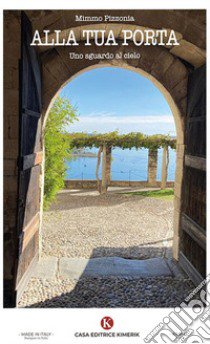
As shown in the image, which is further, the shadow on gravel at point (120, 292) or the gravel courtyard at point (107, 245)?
the gravel courtyard at point (107, 245)

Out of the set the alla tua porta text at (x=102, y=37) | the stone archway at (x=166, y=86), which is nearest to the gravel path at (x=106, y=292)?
the stone archway at (x=166, y=86)

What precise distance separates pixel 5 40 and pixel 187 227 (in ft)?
10.6

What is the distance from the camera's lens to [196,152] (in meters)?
3.96

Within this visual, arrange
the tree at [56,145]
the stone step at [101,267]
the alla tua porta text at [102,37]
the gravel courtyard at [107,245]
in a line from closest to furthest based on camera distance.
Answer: the alla tua porta text at [102,37] < the gravel courtyard at [107,245] < the stone step at [101,267] < the tree at [56,145]

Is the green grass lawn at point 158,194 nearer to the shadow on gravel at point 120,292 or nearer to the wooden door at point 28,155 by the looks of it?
the shadow on gravel at point 120,292

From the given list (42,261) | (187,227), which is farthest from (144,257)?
(42,261)

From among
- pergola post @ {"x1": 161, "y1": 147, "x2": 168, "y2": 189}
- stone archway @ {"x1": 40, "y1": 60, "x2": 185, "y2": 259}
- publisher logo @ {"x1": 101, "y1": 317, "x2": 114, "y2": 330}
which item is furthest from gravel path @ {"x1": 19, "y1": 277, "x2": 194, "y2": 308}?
pergola post @ {"x1": 161, "y1": 147, "x2": 168, "y2": 189}

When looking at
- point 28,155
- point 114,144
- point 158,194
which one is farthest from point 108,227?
point 114,144

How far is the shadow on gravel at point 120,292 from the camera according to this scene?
360 centimetres

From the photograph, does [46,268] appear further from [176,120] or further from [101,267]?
[176,120]

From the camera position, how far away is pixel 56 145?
562cm

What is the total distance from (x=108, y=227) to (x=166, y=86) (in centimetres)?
427

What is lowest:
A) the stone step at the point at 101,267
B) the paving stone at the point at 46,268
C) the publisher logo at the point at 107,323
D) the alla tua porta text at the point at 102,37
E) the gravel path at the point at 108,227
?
the gravel path at the point at 108,227

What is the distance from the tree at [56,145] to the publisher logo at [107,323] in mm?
3453
